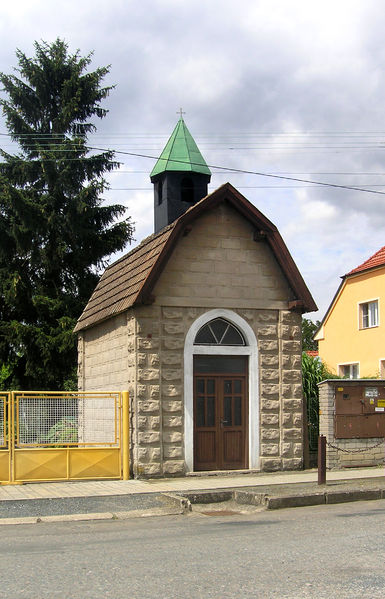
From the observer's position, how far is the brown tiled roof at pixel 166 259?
52.0 ft

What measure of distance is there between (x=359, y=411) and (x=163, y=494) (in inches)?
255

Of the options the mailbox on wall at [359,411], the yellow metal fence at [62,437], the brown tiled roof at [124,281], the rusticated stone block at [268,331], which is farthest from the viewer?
the mailbox on wall at [359,411]

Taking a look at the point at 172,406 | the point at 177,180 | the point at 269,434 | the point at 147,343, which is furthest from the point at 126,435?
the point at 177,180

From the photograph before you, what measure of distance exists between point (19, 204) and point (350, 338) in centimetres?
1447

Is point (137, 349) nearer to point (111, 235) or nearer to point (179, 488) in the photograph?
point (179, 488)

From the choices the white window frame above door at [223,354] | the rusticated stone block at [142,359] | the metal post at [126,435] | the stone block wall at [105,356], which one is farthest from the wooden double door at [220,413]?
the stone block wall at [105,356]

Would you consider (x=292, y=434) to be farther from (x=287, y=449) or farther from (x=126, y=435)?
(x=126, y=435)

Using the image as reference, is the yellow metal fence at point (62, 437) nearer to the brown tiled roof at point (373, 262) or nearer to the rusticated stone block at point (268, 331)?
the rusticated stone block at point (268, 331)

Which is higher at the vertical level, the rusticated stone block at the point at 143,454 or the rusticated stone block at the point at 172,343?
the rusticated stone block at the point at 172,343

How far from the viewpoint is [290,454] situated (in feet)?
55.3

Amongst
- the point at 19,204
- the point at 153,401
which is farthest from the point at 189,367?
the point at 19,204

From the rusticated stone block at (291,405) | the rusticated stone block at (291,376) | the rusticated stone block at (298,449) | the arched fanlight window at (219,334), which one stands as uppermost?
the arched fanlight window at (219,334)

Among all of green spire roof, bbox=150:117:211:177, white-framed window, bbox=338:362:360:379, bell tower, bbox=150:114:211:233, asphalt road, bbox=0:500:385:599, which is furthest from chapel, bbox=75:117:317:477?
white-framed window, bbox=338:362:360:379

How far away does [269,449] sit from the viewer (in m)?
16.7
